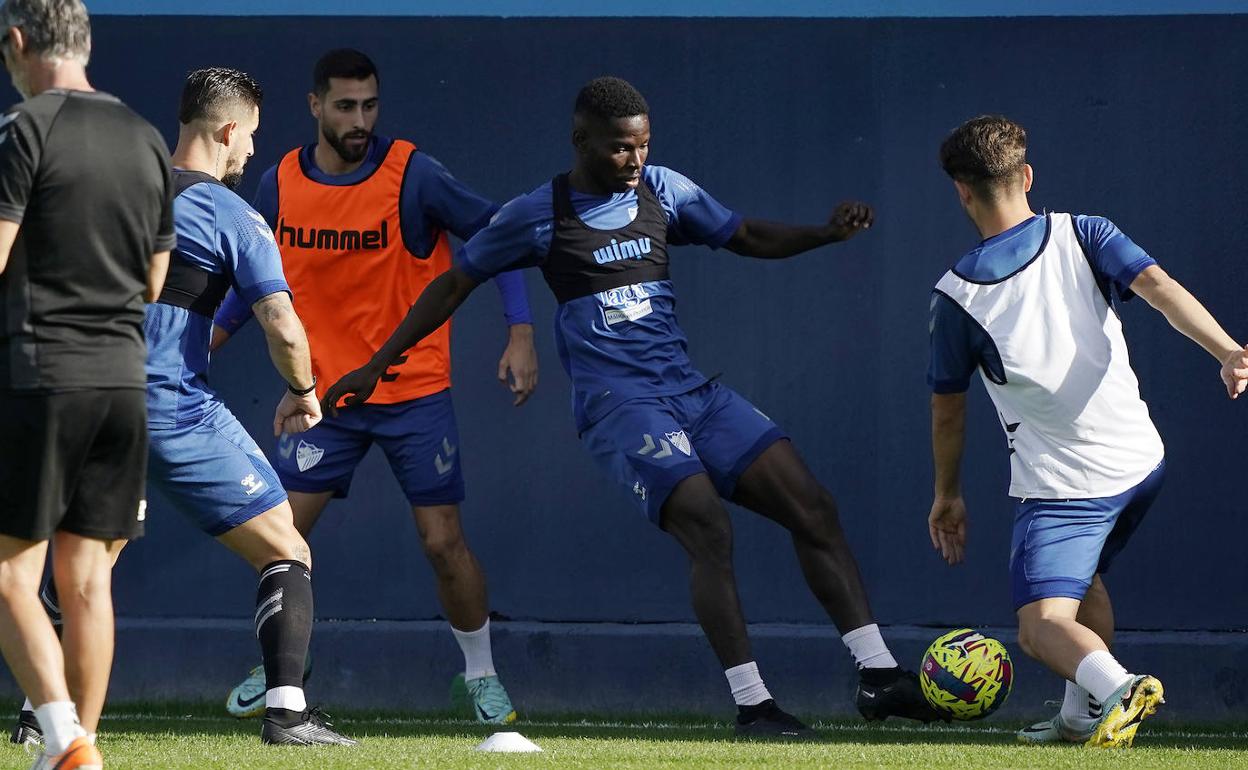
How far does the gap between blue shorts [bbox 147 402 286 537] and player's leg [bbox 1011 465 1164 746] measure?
2.38 m

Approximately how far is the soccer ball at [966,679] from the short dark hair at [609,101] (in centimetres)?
213

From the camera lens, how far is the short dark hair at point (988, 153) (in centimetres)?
553

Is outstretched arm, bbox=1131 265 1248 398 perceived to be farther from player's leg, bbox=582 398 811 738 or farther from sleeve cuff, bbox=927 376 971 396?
player's leg, bbox=582 398 811 738

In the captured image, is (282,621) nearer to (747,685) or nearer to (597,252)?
(747,685)

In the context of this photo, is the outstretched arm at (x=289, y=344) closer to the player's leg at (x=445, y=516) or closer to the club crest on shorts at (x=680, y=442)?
the club crest on shorts at (x=680, y=442)

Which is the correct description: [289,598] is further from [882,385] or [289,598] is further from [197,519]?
[882,385]

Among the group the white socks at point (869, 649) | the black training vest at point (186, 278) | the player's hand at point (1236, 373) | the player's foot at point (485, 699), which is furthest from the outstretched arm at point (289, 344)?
the player's hand at point (1236, 373)

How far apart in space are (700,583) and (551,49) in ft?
9.43

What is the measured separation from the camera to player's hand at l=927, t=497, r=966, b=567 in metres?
5.78

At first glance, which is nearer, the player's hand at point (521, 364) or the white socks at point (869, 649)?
the white socks at point (869, 649)

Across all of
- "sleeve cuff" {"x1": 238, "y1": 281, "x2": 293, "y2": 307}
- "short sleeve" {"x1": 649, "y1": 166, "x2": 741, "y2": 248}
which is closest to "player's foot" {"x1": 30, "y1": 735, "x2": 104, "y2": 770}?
"sleeve cuff" {"x1": 238, "y1": 281, "x2": 293, "y2": 307}

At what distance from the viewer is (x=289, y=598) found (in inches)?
213

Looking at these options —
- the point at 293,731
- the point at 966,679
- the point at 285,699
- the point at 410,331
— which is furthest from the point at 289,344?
the point at 966,679

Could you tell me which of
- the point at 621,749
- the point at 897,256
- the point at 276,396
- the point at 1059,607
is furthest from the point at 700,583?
the point at 276,396
